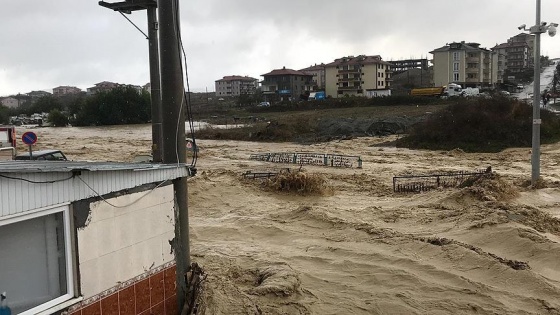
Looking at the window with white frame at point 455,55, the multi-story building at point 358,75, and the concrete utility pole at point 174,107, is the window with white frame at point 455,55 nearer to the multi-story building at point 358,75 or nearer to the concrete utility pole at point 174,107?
the multi-story building at point 358,75

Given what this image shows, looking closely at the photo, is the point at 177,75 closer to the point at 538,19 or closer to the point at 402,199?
the point at 402,199

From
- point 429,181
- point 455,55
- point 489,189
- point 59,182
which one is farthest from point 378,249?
point 455,55

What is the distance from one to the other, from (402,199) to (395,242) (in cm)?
520

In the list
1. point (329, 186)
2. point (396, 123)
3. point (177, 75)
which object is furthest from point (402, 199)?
point (396, 123)

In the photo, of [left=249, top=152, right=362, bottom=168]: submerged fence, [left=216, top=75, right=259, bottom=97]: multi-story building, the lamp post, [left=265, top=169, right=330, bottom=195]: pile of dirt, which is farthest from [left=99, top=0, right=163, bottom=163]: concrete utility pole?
[left=216, top=75, right=259, bottom=97]: multi-story building

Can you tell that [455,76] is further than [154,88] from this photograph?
Yes

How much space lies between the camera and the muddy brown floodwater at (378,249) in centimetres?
708

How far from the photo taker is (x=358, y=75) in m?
88.4

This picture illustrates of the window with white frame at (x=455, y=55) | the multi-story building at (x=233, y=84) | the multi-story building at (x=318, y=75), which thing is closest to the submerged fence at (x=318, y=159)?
the window with white frame at (x=455, y=55)

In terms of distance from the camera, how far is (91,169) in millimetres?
4617

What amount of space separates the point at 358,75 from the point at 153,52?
79.0 m

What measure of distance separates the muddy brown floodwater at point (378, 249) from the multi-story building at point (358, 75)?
7249cm

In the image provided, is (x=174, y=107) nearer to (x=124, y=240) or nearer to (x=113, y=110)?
(x=124, y=240)

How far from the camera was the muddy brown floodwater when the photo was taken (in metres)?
7.08
